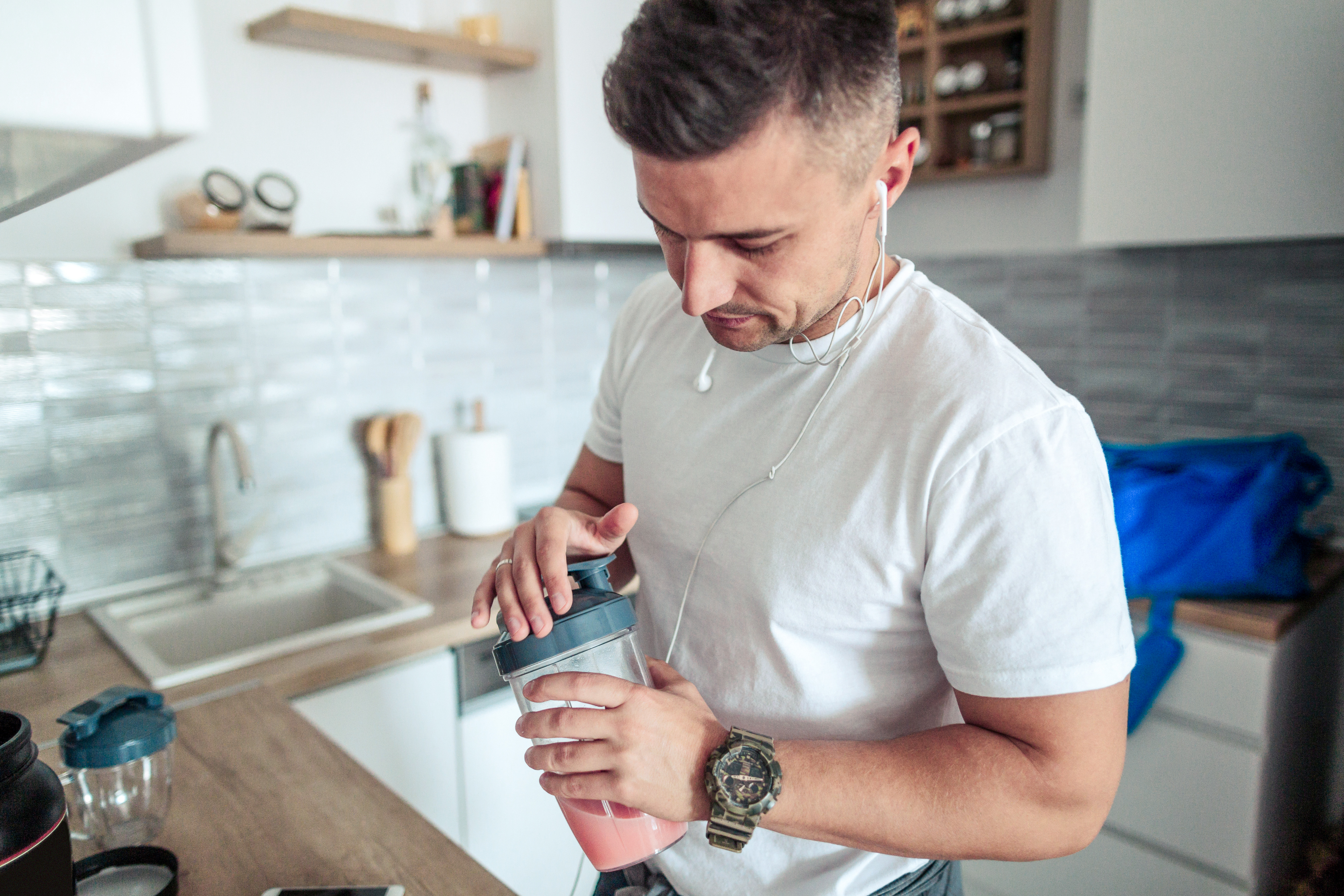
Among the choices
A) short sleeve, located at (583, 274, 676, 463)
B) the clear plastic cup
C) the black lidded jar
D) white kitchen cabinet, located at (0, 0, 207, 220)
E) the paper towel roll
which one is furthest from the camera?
the paper towel roll

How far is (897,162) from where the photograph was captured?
0.77 m

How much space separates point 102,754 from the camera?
2.71 ft

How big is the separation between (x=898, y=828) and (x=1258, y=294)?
6.09 ft

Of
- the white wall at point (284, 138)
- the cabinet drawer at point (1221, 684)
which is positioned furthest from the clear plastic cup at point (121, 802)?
the cabinet drawer at point (1221, 684)

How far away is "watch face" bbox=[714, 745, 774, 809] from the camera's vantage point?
70cm

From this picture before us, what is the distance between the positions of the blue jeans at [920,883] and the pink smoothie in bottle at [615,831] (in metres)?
0.24

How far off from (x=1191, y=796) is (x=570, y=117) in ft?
6.37

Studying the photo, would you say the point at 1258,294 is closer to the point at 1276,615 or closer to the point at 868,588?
the point at 1276,615

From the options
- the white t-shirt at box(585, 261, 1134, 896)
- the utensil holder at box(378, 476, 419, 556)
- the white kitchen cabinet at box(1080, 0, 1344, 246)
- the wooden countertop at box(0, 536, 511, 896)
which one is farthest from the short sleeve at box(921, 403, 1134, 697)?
the utensil holder at box(378, 476, 419, 556)

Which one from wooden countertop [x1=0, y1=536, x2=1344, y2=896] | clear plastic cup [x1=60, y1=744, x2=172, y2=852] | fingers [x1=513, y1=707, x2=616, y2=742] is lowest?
wooden countertop [x1=0, y1=536, x2=1344, y2=896]

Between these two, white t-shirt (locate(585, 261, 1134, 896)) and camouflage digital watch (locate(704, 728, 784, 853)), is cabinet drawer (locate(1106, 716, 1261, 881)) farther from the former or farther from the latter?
camouflage digital watch (locate(704, 728, 784, 853))

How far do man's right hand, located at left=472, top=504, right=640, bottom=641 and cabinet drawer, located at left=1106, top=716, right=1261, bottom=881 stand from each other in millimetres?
1403

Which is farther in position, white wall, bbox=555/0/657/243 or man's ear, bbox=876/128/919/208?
white wall, bbox=555/0/657/243

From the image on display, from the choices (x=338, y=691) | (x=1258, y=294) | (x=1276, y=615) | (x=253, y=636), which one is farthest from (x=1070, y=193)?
(x=253, y=636)
